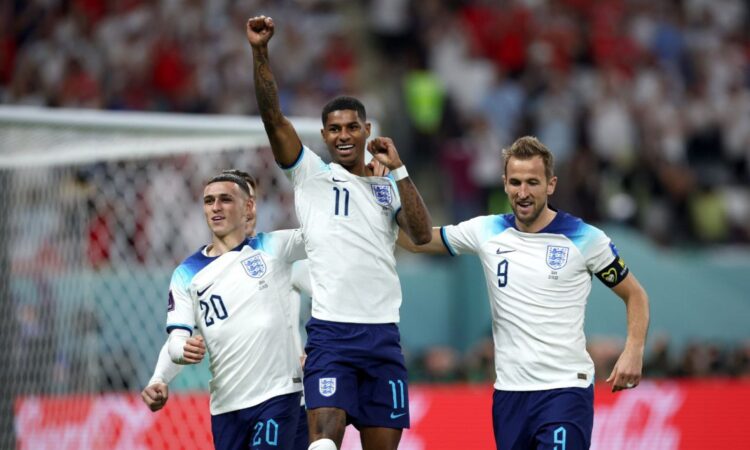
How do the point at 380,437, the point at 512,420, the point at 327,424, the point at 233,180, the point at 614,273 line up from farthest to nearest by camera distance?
the point at 233,180 < the point at 614,273 < the point at 512,420 < the point at 380,437 < the point at 327,424

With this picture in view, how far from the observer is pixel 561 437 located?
6906 mm

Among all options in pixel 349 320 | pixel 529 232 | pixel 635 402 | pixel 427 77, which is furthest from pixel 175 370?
pixel 427 77

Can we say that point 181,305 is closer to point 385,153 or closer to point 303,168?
point 303,168

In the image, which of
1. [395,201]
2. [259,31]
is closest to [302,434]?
[395,201]

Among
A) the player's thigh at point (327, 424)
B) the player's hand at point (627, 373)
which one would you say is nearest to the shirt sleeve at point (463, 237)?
the player's hand at point (627, 373)

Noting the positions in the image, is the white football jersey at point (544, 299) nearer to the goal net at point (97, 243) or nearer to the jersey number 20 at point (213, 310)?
the jersey number 20 at point (213, 310)

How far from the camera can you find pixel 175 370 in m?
7.33

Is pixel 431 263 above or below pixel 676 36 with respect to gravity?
below

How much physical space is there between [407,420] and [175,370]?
4.48ft

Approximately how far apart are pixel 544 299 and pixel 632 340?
51cm

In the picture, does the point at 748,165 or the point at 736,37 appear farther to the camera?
the point at 736,37

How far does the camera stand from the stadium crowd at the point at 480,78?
15734 millimetres

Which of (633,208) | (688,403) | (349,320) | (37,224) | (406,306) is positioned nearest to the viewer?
Result: (349,320)

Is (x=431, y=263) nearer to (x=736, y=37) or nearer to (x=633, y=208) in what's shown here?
(x=633, y=208)
